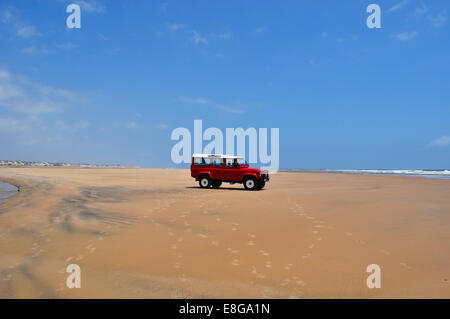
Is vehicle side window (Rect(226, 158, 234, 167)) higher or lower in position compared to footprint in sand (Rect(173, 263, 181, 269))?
higher

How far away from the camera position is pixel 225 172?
21.5 metres

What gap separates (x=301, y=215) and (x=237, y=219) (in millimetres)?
2275

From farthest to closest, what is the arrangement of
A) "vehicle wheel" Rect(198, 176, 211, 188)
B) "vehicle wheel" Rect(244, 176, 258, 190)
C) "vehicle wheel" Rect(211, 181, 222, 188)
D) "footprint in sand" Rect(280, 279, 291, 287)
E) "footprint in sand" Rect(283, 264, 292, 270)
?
"vehicle wheel" Rect(211, 181, 222, 188), "vehicle wheel" Rect(198, 176, 211, 188), "vehicle wheel" Rect(244, 176, 258, 190), "footprint in sand" Rect(283, 264, 292, 270), "footprint in sand" Rect(280, 279, 291, 287)

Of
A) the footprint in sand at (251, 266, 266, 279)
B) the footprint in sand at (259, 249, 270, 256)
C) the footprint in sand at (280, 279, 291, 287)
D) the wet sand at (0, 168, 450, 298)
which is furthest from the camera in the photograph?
the footprint in sand at (259, 249, 270, 256)

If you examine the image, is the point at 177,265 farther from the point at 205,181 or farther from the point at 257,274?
the point at 205,181

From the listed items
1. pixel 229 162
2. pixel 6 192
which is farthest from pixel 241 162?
pixel 6 192

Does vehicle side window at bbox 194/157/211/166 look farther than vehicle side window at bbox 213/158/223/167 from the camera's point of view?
Yes

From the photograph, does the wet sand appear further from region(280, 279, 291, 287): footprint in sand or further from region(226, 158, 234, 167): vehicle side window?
region(226, 158, 234, 167): vehicle side window

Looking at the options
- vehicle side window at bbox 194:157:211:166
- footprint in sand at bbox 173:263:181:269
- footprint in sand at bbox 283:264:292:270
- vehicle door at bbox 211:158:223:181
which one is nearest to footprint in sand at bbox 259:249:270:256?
footprint in sand at bbox 283:264:292:270

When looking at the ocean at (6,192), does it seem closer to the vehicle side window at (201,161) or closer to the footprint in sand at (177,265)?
the vehicle side window at (201,161)

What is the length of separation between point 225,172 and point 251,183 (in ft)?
6.28

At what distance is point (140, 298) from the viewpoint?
442 centimetres

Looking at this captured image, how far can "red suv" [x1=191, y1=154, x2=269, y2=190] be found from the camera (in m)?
21.0

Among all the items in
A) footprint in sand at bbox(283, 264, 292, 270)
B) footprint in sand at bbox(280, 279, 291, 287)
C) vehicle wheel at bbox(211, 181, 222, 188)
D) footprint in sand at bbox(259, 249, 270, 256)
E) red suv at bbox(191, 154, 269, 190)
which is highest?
red suv at bbox(191, 154, 269, 190)
